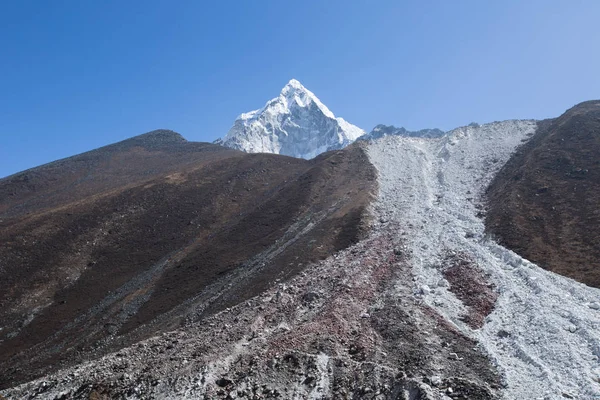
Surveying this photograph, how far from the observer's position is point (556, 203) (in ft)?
152

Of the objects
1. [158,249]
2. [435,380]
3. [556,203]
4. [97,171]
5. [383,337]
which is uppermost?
→ [97,171]

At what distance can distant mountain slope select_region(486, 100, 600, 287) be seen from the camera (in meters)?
35.4

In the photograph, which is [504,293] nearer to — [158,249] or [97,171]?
[158,249]

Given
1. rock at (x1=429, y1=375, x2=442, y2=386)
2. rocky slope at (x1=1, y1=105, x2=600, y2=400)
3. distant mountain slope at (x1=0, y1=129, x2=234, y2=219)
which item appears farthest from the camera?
distant mountain slope at (x1=0, y1=129, x2=234, y2=219)

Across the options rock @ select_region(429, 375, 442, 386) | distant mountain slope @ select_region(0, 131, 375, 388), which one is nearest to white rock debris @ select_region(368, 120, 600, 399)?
rock @ select_region(429, 375, 442, 386)

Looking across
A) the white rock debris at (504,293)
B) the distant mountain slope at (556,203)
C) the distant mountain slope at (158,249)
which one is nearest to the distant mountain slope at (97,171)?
the distant mountain slope at (158,249)

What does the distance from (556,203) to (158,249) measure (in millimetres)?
51043

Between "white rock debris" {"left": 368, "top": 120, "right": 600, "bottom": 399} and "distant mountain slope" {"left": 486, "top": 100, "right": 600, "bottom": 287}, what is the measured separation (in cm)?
230

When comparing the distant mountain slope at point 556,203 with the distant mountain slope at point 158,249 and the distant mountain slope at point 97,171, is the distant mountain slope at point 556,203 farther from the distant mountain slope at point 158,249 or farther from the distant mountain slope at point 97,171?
the distant mountain slope at point 97,171

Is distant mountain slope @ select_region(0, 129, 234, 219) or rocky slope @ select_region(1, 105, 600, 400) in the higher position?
distant mountain slope @ select_region(0, 129, 234, 219)

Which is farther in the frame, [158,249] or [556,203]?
[158,249]

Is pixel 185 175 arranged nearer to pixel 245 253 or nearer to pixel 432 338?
pixel 245 253

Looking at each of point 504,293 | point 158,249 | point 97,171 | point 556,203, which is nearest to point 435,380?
point 504,293

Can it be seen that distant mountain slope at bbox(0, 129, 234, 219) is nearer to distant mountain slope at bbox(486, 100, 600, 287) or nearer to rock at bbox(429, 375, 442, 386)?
distant mountain slope at bbox(486, 100, 600, 287)
